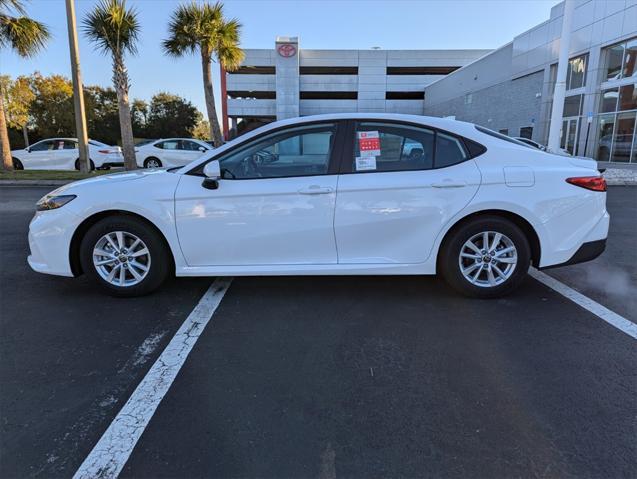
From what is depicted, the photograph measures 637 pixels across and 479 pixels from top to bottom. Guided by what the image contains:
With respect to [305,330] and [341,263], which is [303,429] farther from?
[341,263]

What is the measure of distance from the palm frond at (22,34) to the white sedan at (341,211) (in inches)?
634

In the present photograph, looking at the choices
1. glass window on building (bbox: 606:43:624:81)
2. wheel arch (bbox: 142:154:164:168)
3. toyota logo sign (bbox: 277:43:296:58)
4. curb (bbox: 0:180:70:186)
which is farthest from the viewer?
toyota logo sign (bbox: 277:43:296:58)

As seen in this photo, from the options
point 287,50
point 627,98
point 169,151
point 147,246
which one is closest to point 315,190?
point 147,246

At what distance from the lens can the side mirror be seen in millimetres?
3887

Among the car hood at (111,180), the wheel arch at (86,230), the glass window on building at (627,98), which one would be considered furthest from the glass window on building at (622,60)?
the wheel arch at (86,230)

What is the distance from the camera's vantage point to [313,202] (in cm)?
398

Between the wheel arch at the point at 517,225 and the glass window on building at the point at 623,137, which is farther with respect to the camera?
the glass window on building at the point at 623,137

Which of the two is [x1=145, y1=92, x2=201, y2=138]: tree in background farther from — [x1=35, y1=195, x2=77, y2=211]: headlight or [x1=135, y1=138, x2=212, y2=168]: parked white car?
[x1=35, y1=195, x2=77, y2=211]: headlight

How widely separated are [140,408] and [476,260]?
298cm

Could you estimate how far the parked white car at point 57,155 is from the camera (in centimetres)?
1816

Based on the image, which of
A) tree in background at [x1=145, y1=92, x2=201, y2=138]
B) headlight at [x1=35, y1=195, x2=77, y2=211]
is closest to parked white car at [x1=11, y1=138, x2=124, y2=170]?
headlight at [x1=35, y1=195, x2=77, y2=211]

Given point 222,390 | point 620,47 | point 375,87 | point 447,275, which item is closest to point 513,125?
point 620,47

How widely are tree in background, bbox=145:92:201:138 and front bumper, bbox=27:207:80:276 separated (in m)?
68.3

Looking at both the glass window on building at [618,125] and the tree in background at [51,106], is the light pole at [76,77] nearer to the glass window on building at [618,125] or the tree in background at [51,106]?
the glass window on building at [618,125]
